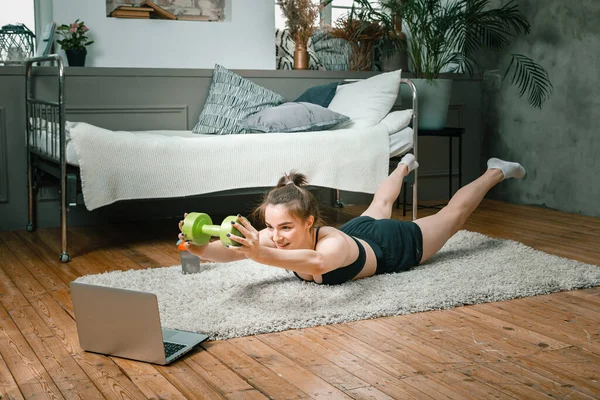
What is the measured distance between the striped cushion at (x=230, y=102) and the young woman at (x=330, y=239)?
1.10 m

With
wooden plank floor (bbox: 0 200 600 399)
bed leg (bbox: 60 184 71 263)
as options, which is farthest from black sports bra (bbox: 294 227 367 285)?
bed leg (bbox: 60 184 71 263)

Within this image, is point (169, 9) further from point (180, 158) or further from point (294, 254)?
point (294, 254)

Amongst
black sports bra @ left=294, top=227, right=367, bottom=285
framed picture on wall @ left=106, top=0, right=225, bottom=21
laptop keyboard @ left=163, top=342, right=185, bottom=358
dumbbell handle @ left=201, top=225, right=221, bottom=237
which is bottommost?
laptop keyboard @ left=163, top=342, right=185, bottom=358

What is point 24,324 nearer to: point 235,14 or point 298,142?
point 298,142

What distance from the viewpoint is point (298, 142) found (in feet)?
10.8

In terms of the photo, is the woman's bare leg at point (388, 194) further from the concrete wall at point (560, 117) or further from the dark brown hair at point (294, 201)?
the concrete wall at point (560, 117)

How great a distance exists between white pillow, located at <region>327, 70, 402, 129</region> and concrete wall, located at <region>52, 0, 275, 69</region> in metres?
0.65

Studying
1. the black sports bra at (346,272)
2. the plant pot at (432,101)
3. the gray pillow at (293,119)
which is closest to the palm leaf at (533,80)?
the plant pot at (432,101)

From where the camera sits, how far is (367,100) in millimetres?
3768

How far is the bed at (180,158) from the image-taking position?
291cm

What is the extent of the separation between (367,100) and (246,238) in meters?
2.08

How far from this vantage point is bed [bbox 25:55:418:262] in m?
2.91

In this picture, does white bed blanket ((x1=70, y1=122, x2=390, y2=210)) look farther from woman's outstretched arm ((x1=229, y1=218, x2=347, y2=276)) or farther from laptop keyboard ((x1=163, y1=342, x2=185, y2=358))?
laptop keyboard ((x1=163, y1=342, x2=185, y2=358))

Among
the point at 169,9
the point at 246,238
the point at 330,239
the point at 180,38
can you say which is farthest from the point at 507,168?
the point at 169,9
